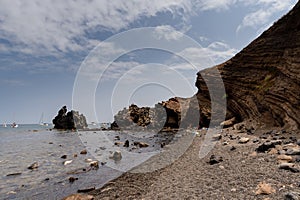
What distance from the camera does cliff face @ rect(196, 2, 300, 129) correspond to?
55.9 feet

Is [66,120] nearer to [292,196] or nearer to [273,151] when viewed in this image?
[273,151]

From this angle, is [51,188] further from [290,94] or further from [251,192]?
[290,94]

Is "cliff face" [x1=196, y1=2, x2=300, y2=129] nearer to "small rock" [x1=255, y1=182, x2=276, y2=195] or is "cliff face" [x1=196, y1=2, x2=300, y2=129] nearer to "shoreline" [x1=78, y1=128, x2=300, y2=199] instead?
"shoreline" [x1=78, y1=128, x2=300, y2=199]

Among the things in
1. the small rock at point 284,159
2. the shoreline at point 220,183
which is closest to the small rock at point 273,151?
the shoreline at point 220,183

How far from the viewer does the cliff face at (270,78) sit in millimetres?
17047

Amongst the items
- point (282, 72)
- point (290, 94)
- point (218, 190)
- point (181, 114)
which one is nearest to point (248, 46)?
point (282, 72)

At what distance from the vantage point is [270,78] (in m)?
21.8

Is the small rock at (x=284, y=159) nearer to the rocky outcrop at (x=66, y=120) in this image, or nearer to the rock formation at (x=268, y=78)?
the rock formation at (x=268, y=78)

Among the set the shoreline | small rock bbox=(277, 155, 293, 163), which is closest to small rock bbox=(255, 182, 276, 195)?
the shoreline

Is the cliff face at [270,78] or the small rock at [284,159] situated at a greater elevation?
the cliff face at [270,78]

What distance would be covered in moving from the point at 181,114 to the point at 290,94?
4578cm

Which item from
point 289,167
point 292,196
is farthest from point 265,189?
point 289,167

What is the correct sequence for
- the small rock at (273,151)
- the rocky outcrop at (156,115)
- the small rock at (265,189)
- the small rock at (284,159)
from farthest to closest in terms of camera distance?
the rocky outcrop at (156,115), the small rock at (273,151), the small rock at (284,159), the small rock at (265,189)

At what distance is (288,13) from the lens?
72.4ft
